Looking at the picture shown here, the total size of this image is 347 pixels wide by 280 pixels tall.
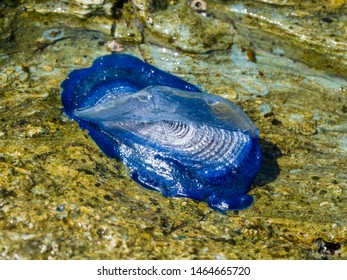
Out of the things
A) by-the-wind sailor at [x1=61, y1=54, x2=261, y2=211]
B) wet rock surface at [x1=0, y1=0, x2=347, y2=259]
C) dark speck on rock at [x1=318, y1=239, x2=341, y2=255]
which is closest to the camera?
wet rock surface at [x1=0, y1=0, x2=347, y2=259]

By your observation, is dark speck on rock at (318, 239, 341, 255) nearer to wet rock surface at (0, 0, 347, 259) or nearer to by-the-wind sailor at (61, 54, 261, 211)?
wet rock surface at (0, 0, 347, 259)

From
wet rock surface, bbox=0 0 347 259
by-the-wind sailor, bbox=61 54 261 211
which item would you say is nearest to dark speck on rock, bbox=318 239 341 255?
wet rock surface, bbox=0 0 347 259

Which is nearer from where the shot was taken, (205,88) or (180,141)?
(180,141)

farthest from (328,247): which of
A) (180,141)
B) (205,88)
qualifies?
(205,88)

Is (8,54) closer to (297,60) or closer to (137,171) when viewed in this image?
(137,171)

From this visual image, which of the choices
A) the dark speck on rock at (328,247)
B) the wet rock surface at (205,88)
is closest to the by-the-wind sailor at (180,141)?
the wet rock surface at (205,88)

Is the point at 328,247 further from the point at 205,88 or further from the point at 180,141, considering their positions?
the point at 205,88
